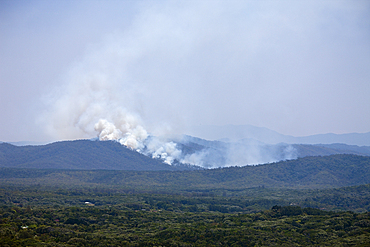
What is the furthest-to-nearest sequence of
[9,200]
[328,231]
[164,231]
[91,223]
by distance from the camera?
[9,200], [91,223], [164,231], [328,231]

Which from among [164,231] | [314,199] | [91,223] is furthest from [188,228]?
[314,199]

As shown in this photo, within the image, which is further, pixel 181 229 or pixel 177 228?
pixel 177 228

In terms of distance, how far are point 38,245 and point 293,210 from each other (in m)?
52.0

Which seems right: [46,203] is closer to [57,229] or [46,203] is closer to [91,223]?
[91,223]

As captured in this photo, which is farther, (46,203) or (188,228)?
(46,203)

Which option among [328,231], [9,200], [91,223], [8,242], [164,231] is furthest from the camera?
[9,200]

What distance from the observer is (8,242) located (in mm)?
53469

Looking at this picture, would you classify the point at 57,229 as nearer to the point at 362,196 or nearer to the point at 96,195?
the point at 96,195

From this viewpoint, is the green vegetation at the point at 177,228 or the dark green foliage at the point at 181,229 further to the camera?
the green vegetation at the point at 177,228

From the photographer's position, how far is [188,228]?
73.4 meters

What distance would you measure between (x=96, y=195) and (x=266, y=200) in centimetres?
5744

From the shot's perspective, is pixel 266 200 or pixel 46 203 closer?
pixel 46 203

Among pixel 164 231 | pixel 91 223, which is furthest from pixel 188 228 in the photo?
pixel 91 223

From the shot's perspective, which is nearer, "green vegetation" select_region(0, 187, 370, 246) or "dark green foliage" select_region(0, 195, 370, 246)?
"dark green foliage" select_region(0, 195, 370, 246)
